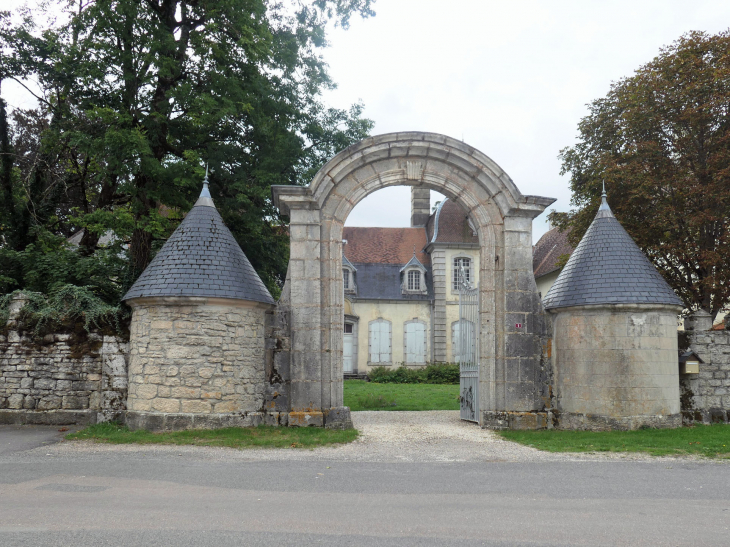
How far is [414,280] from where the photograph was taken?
26547 mm

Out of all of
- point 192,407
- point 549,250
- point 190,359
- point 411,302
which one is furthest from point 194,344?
point 549,250

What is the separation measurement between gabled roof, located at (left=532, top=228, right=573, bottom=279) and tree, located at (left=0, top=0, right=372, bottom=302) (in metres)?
12.7

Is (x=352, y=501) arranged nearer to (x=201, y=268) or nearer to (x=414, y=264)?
(x=201, y=268)

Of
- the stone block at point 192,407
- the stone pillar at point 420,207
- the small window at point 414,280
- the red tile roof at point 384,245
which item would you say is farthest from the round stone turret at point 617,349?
the stone pillar at point 420,207

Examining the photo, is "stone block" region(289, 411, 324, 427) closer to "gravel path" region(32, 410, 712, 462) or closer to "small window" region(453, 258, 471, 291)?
"gravel path" region(32, 410, 712, 462)

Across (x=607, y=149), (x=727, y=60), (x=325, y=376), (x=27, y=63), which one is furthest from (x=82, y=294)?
(x=727, y=60)

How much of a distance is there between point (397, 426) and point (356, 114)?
8.91 metres

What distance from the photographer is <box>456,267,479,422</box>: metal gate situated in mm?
11477

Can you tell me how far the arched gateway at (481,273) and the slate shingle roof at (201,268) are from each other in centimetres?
83

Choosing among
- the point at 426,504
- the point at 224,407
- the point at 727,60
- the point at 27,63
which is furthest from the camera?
the point at 27,63

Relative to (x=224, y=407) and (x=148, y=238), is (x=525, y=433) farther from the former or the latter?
(x=148, y=238)

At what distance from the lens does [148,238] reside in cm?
1378

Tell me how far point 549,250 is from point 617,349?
17560 millimetres

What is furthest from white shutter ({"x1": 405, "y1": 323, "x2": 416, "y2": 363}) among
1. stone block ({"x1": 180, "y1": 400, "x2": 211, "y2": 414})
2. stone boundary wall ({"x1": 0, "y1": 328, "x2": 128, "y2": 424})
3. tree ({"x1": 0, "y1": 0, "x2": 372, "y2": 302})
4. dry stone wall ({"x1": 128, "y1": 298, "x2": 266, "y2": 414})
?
stone block ({"x1": 180, "y1": 400, "x2": 211, "y2": 414})
